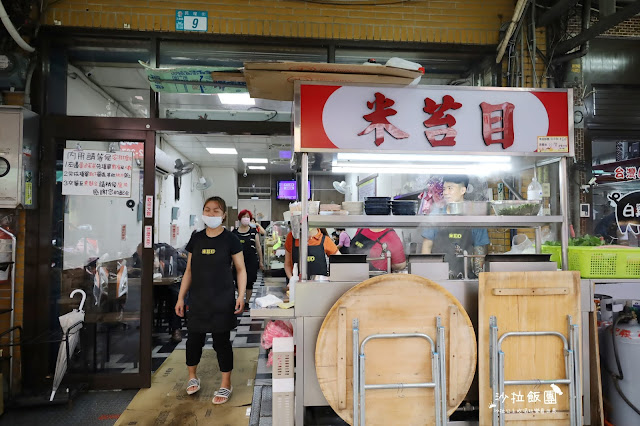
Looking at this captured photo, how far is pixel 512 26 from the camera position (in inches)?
152

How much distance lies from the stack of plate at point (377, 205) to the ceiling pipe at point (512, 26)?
2.61m

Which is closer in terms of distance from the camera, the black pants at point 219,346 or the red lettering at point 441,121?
the red lettering at point 441,121

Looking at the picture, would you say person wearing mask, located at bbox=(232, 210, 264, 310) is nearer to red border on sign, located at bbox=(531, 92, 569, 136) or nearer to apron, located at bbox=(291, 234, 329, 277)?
apron, located at bbox=(291, 234, 329, 277)

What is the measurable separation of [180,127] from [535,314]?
3.57m

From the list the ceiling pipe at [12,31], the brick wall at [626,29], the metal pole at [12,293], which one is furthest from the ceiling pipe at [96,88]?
the brick wall at [626,29]

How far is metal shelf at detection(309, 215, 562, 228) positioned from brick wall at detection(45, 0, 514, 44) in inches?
95.1

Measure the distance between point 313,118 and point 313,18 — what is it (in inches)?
81.9

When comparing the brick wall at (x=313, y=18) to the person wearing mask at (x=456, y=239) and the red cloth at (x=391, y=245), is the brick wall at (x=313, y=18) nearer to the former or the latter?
the person wearing mask at (x=456, y=239)

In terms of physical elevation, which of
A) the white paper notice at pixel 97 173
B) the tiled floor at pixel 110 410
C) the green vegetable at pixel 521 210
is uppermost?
the white paper notice at pixel 97 173

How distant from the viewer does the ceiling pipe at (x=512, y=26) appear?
148 inches

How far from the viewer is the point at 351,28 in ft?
13.2

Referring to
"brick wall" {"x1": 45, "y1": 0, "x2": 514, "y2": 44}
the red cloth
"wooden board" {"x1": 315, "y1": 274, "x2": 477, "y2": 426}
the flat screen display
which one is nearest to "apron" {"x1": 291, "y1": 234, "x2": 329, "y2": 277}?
the red cloth

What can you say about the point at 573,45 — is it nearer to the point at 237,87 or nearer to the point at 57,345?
the point at 237,87

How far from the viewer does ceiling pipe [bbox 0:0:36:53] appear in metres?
3.33
